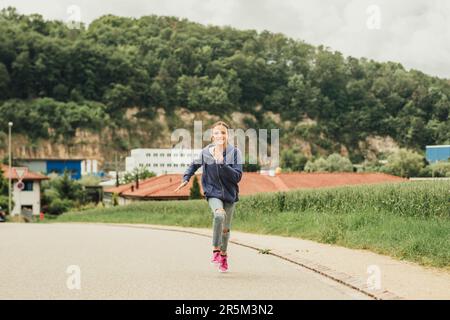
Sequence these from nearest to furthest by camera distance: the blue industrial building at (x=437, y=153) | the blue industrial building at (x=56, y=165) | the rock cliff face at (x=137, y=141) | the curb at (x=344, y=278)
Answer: the curb at (x=344, y=278) → the blue industrial building at (x=437, y=153) → the blue industrial building at (x=56, y=165) → the rock cliff face at (x=137, y=141)

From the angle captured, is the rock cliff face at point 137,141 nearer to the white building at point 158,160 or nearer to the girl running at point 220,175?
the white building at point 158,160

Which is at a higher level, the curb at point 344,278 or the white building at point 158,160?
the curb at point 344,278

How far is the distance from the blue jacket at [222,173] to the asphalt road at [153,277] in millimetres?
1139

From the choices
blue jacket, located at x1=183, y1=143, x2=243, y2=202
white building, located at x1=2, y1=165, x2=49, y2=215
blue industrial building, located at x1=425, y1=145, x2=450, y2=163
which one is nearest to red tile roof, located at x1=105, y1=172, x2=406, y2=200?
white building, located at x1=2, y1=165, x2=49, y2=215

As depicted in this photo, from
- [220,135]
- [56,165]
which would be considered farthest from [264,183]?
[56,165]

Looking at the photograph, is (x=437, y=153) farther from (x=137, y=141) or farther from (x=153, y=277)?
(x=153, y=277)

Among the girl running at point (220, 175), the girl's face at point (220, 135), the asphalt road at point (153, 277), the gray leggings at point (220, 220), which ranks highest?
the girl's face at point (220, 135)

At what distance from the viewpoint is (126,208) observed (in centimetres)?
5197

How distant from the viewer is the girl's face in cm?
1048

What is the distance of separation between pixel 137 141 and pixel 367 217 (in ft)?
434

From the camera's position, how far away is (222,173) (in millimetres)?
10773

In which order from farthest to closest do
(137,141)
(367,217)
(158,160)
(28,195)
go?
1. (137,141)
2. (158,160)
3. (28,195)
4. (367,217)

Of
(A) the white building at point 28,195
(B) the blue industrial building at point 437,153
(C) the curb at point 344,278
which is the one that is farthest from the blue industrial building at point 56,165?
(C) the curb at point 344,278

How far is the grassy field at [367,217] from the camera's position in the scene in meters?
13.1
